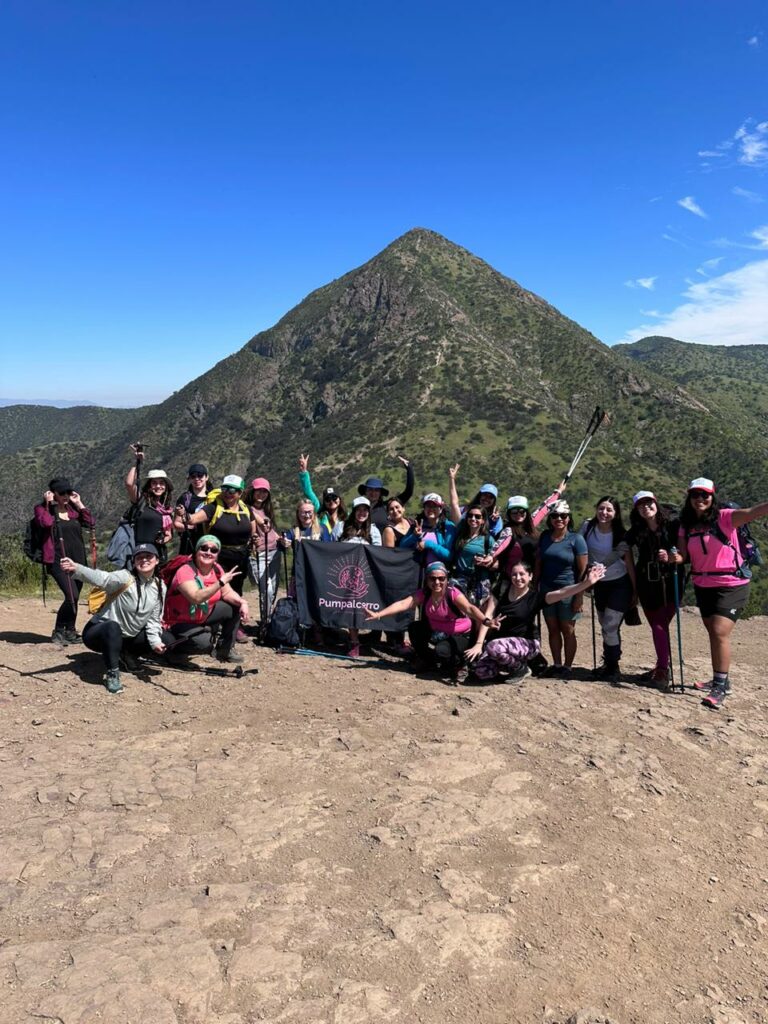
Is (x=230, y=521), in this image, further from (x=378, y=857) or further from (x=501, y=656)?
(x=378, y=857)

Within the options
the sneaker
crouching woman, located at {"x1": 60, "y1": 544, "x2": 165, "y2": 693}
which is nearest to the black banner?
crouching woman, located at {"x1": 60, "y1": 544, "x2": 165, "y2": 693}

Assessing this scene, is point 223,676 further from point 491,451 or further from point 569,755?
point 491,451

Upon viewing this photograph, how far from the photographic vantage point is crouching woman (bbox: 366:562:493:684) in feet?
23.3

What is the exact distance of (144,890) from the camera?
12.3ft

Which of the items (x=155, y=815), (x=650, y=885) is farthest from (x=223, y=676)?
(x=650, y=885)

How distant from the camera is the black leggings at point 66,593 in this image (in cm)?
768

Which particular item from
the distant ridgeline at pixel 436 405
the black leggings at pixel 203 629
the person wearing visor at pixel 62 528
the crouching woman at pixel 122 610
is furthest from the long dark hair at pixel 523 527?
the distant ridgeline at pixel 436 405

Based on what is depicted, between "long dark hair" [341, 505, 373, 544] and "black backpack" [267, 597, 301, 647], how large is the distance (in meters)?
1.12

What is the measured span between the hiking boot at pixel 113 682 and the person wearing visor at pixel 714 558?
19.1 feet

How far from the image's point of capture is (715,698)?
667cm

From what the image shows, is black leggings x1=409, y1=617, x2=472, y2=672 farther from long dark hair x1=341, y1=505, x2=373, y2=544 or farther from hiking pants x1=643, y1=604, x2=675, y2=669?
hiking pants x1=643, y1=604, x2=675, y2=669

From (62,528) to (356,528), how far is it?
137 inches

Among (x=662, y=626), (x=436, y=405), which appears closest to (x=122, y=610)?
(x=662, y=626)

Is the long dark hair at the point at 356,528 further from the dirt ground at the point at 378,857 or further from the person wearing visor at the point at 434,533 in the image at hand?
the dirt ground at the point at 378,857
